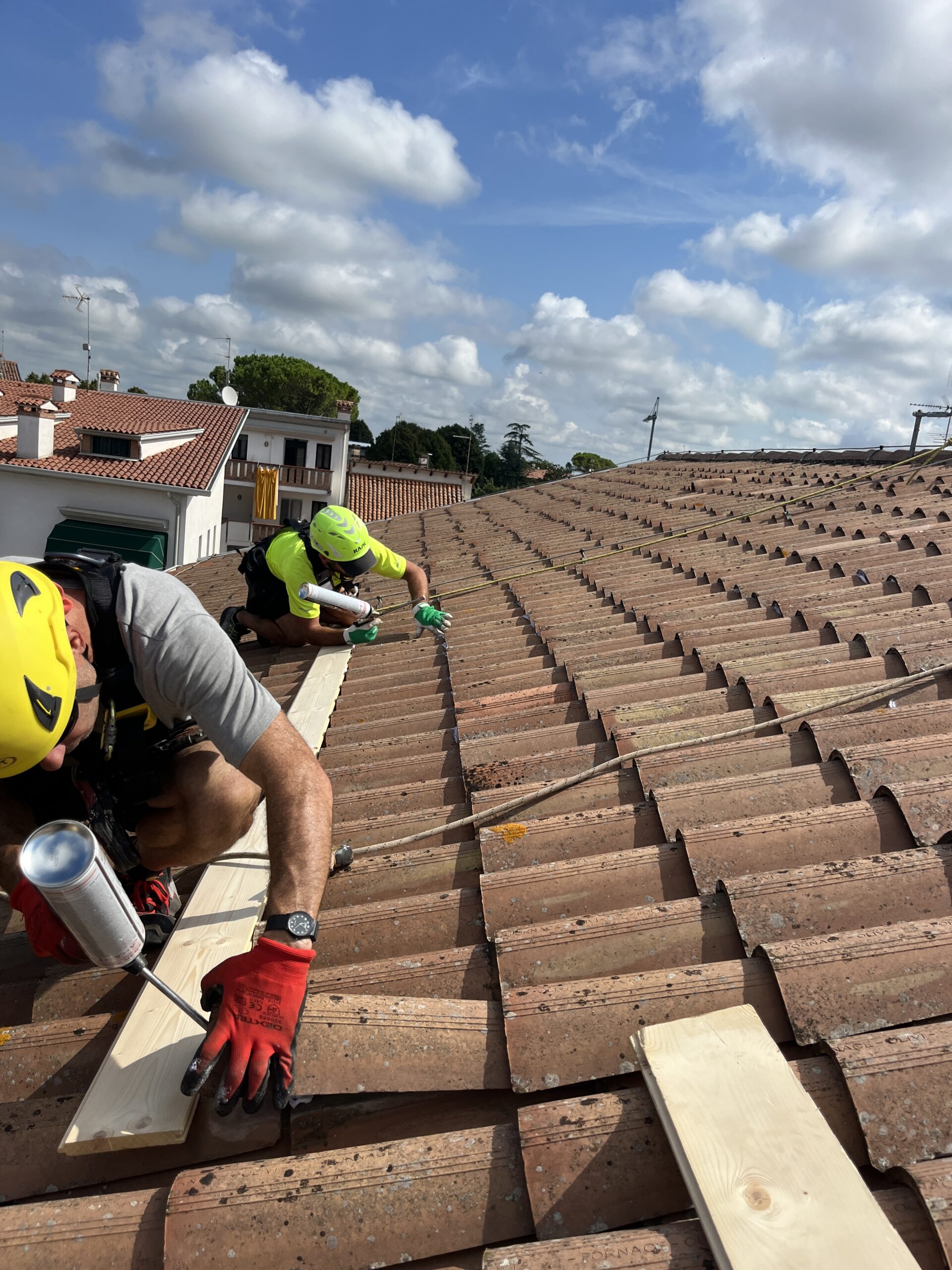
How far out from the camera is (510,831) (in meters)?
2.16

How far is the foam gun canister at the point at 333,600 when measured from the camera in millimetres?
4539

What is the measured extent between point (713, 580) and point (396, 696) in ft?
6.27

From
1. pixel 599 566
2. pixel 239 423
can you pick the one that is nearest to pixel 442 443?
pixel 239 423

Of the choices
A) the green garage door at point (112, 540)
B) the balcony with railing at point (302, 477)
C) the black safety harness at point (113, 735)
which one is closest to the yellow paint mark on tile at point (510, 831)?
the black safety harness at point (113, 735)

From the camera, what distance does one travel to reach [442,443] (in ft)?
210

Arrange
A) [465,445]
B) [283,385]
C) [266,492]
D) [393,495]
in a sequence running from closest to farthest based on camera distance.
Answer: [266,492], [393,495], [283,385], [465,445]

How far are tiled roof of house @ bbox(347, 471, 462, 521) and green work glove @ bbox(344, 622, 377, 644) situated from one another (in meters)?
25.4

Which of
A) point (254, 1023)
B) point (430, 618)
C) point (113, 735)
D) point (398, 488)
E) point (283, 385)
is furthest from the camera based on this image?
point (283, 385)

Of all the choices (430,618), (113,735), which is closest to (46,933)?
(113,735)

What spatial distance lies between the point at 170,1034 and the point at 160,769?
2.68ft

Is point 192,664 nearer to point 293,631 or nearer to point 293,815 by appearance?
point 293,815

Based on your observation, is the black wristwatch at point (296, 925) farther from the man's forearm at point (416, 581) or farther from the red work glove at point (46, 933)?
the man's forearm at point (416, 581)

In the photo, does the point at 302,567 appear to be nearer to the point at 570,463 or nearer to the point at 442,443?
the point at 442,443

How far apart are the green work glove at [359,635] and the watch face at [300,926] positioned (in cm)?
299
